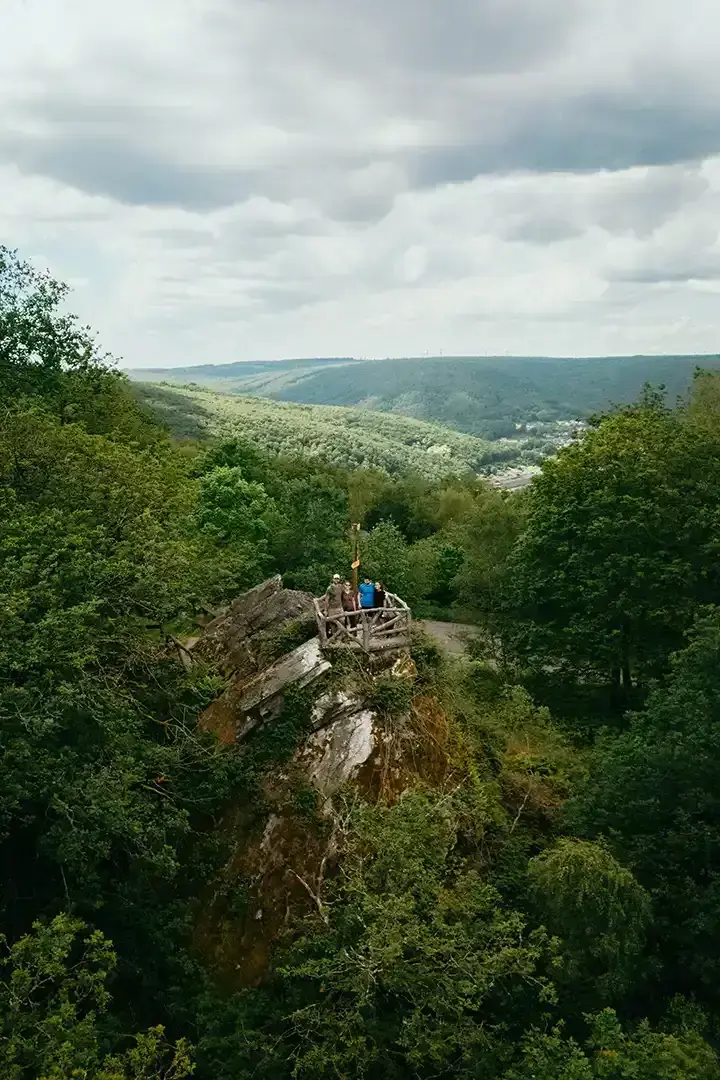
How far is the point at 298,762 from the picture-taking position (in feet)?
60.4

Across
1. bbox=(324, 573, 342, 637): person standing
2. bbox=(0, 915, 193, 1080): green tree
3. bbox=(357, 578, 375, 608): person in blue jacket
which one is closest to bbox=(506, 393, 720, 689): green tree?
bbox=(357, 578, 375, 608): person in blue jacket

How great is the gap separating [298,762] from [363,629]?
11.8 feet

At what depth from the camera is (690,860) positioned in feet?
55.0

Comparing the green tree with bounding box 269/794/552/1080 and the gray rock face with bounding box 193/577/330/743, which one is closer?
the green tree with bounding box 269/794/552/1080

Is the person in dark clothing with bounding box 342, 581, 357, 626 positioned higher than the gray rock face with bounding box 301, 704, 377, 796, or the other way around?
the person in dark clothing with bounding box 342, 581, 357, 626

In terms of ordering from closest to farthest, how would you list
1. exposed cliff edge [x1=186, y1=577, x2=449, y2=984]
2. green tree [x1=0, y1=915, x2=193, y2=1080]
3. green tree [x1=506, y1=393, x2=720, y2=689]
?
green tree [x1=0, y1=915, x2=193, y2=1080]
exposed cliff edge [x1=186, y1=577, x2=449, y2=984]
green tree [x1=506, y1=393, x2=720, y2=689]

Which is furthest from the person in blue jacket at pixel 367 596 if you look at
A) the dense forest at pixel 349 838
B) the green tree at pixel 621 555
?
the green tree at pixel 621 555

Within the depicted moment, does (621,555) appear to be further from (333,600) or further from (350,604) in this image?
(333,600)

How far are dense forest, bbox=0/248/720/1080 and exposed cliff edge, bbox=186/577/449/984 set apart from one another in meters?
0.13

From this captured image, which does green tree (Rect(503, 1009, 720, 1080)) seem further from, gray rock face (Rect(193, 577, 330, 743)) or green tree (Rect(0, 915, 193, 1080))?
gray rock face (Rect(193, 577, 330, 743))

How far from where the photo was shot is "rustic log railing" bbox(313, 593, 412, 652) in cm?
1933

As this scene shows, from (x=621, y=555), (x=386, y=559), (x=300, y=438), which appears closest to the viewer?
(x=621, y=555)

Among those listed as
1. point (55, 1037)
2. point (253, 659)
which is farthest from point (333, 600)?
point (55, 1037)

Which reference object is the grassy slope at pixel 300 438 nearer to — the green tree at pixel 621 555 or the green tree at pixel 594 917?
the green tree at pixel 621 555
